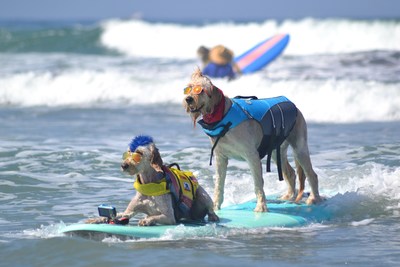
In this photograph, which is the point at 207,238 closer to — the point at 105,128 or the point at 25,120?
the point at 105,128

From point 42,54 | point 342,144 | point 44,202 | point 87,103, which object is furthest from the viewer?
point 42,54

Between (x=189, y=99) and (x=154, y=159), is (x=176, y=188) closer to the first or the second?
(x=154, y=159)

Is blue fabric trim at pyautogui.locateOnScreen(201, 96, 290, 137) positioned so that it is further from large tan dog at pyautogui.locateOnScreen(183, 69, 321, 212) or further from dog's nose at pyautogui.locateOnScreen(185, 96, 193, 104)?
dog's nose at pyautogui.locateOnScreen(185, 96, 193, 104)

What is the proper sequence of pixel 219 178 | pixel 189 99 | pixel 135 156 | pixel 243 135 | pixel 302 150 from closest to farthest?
pixel 135 156, pixel 189 99, pixel 243 135, pixel 219 178, pixel 302 150

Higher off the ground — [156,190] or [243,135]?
[243,135]

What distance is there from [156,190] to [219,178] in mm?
1143

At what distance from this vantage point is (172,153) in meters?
12.5

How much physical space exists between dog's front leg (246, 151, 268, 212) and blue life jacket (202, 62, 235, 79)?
11610 millimetres

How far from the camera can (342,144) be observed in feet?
44.0

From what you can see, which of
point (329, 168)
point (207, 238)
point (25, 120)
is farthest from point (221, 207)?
point (25, 120)

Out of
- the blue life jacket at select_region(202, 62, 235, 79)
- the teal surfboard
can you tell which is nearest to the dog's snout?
the teal surfboard

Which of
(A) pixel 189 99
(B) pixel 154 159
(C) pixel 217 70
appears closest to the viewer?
(B) pixel 154 159

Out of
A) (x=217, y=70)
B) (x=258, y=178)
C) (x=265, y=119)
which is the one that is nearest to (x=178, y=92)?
(x=217, y=70)

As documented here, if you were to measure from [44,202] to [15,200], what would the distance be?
34 centimetres
